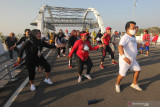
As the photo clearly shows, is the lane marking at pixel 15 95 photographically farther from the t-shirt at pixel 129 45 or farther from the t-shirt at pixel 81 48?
the t-shirt at pixel 129 45

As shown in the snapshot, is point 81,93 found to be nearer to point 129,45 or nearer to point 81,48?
point 81,48

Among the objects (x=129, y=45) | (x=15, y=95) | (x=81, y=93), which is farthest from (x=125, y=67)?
(x=15, y=95)

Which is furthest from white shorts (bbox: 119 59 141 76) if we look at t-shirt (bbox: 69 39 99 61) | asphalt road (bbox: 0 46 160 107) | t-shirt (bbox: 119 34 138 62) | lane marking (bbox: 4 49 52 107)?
lane marking (bbox: 4 49 52 107)

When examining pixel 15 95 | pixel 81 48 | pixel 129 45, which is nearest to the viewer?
pixel 129 45

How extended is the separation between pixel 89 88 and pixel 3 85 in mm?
3029

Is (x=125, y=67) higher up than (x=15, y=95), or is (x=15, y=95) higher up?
(x=125, y=67)

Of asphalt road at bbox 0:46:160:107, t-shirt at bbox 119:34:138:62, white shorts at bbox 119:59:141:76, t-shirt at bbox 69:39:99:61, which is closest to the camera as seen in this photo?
asphalt road at bbox 0:46:160:107

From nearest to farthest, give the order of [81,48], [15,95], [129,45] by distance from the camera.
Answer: [129,45] < [15,95] < [81,48]

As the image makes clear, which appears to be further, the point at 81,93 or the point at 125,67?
the point at 81,93

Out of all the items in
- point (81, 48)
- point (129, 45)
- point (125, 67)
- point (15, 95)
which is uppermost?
point (129, 45)

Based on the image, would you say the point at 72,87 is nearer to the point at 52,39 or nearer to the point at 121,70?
the point at 121,70

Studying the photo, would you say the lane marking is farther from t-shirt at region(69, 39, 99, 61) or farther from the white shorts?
the white shorts

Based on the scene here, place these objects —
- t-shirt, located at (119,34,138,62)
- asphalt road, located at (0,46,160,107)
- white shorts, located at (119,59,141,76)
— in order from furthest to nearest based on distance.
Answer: white shorts, located at (119,59,141,76), t-shirt, located at (119,34,138,62), asphalt road, located at (0,46,160,107)

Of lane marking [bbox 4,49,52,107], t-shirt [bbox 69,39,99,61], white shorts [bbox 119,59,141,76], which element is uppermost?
t-shirt [bbox 69,39,99,61]
